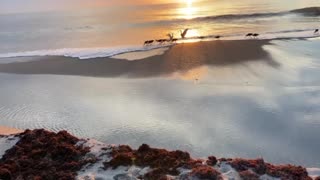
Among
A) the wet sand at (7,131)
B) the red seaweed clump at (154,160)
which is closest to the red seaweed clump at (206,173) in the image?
the red seaweed clump at (154,160)

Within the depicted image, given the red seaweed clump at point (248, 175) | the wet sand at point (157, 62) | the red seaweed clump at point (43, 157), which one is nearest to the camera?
the red seaweed clump at point (248, 175)

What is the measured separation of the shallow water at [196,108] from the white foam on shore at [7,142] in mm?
1546

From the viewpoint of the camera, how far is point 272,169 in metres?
8.06

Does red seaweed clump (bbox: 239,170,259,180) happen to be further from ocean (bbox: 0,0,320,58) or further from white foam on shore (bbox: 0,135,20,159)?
ocean (bbox: 0,0,320,58)

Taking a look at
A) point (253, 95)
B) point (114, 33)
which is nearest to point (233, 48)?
point (253, 95)

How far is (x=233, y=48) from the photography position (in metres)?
21.6

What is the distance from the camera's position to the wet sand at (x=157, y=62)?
17562 millimetres

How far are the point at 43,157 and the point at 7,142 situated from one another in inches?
51.8

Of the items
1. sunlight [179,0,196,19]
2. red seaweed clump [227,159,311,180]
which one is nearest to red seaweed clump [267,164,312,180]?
red seaweed clump [227,159,311,180]

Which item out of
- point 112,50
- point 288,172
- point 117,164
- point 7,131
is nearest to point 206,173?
point 288,172

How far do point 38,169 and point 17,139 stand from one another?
1.66 metres

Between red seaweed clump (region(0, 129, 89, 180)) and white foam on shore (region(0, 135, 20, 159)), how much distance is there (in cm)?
13

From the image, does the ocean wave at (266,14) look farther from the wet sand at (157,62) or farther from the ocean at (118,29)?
the wet sand at (157,62)

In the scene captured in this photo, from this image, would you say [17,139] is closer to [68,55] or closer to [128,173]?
[128,173]
